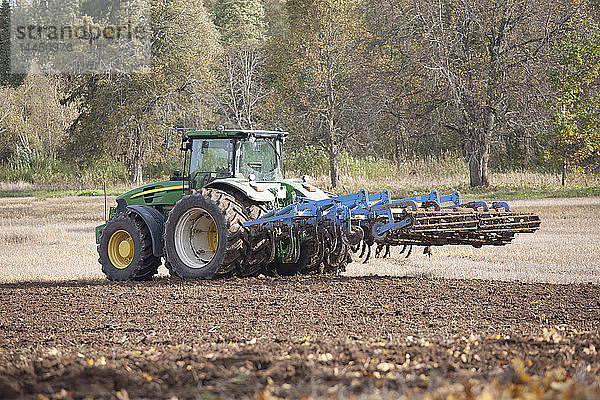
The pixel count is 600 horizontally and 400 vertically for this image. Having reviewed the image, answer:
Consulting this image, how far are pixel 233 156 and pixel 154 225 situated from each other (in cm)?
151

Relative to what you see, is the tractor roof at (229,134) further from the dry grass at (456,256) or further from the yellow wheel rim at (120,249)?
the dry grass at (456,256)

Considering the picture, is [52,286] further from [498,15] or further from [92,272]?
[498,15]

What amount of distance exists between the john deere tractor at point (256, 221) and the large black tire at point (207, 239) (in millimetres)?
14

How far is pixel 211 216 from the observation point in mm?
10898

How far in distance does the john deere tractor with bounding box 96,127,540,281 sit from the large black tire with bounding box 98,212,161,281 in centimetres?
1

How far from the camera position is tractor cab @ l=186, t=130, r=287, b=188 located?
459 inches

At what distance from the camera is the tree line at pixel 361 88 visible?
2984 centimetres

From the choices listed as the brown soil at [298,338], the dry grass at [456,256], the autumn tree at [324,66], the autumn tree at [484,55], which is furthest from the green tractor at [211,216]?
the autumn tree at [324,66]

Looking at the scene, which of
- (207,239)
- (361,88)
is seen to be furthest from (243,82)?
(207,239)

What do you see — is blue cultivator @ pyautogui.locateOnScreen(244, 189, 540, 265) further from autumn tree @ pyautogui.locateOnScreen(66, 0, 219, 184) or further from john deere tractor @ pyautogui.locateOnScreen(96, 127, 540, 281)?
autumn tree @ pyautogui.locateOnScreen(66, 0, 219, 184)

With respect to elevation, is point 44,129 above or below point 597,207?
above

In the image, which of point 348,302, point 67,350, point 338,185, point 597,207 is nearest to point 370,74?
point 338,185

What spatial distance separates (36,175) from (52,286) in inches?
1392

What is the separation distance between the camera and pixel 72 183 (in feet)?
144
